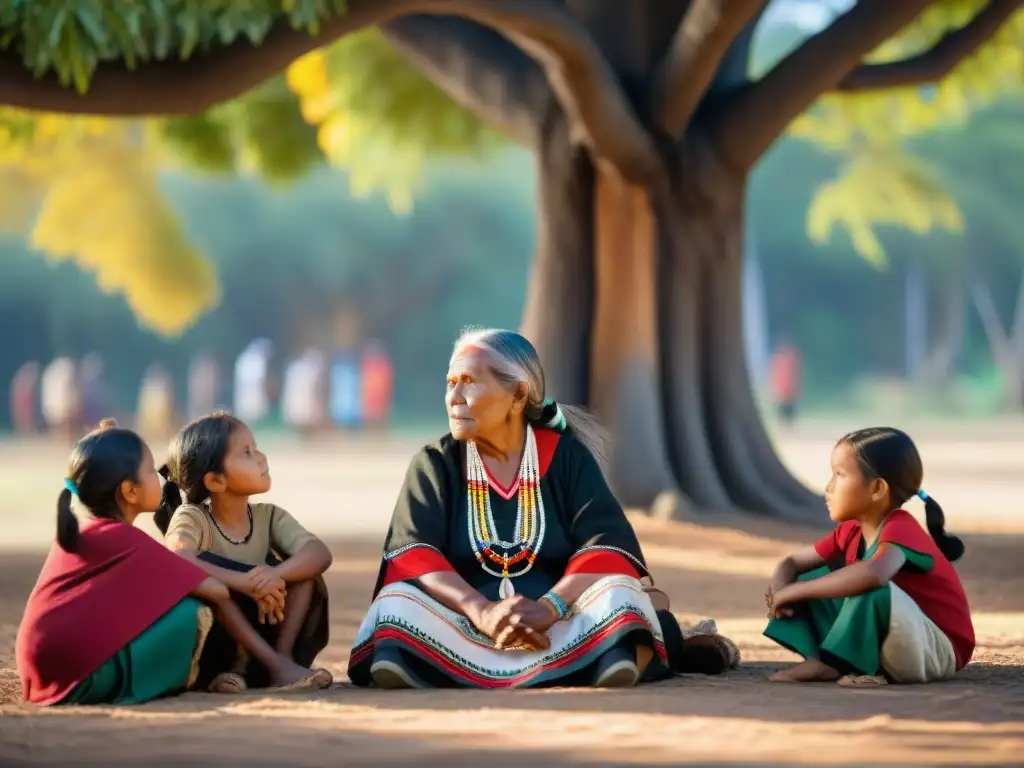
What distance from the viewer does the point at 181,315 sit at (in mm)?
24828

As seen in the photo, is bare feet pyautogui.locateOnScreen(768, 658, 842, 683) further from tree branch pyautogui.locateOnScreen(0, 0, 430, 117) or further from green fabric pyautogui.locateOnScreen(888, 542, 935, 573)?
tree branch pyautogui.locateOnScreen(0, 0, 430, 117)

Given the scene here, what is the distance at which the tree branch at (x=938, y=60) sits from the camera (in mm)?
12992

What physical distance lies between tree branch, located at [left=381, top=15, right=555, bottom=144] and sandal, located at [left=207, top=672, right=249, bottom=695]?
8.23 meters

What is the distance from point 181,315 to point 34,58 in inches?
639

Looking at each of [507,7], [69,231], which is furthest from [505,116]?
[69,231]

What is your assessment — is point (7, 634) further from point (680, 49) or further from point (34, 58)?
point (680, 49)

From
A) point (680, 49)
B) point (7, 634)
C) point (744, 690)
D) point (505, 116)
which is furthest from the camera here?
point (505, 116)

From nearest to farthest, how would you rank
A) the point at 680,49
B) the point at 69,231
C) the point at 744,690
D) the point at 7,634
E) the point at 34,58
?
the point at 744,690, the point at 7,634, the point at 34,58, the point at 680,49, the point at 69,231

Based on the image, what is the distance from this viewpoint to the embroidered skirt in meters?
5.49

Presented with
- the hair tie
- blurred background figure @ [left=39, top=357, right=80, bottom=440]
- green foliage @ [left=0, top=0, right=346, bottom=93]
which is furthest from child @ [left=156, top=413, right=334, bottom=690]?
blurred background figure @ [left=39, top=357, right=80, bottom=440]

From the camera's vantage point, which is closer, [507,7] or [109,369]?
[507,7]

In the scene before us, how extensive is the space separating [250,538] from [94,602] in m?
0.65

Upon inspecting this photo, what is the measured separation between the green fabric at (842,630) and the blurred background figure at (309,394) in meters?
22.0

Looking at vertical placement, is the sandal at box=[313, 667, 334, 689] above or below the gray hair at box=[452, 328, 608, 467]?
below
